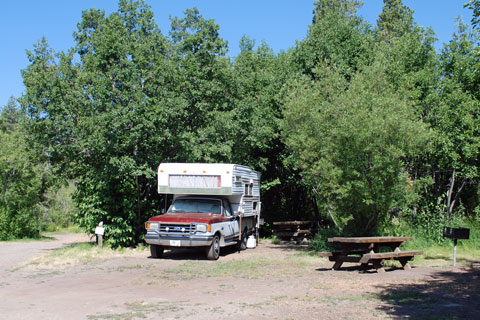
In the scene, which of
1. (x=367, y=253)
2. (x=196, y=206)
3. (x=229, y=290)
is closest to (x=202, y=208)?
(x=196, y=206)

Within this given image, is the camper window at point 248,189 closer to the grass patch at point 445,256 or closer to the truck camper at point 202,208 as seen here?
the truck camper at point 202,208

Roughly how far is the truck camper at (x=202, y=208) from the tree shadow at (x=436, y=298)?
6033mm

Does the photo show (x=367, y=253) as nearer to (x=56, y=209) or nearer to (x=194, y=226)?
(x=194, y=226)

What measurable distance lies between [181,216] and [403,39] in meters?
11.6

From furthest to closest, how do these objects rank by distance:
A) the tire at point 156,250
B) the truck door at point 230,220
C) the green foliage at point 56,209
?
the green foliage at point 56,209 < the truck door at point 230,220 < the tire at point 156,250

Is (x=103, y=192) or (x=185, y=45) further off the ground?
(x=185, y=45)

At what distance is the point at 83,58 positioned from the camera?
1828cm

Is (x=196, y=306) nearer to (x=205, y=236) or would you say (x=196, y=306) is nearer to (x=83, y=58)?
(x=205, y=236)

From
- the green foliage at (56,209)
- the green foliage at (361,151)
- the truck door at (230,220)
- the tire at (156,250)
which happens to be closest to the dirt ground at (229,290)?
the tire at (156,250)

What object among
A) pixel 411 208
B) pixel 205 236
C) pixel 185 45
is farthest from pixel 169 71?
pixel 411 208

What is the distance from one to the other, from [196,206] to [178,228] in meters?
1.70

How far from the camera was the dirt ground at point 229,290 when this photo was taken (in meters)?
7.62

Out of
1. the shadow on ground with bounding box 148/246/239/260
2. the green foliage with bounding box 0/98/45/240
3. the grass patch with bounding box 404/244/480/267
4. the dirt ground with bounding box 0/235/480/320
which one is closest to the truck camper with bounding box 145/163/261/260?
the shadow on ground with bounding box 148/246/239/260

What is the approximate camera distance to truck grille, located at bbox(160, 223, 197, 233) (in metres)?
14.2
